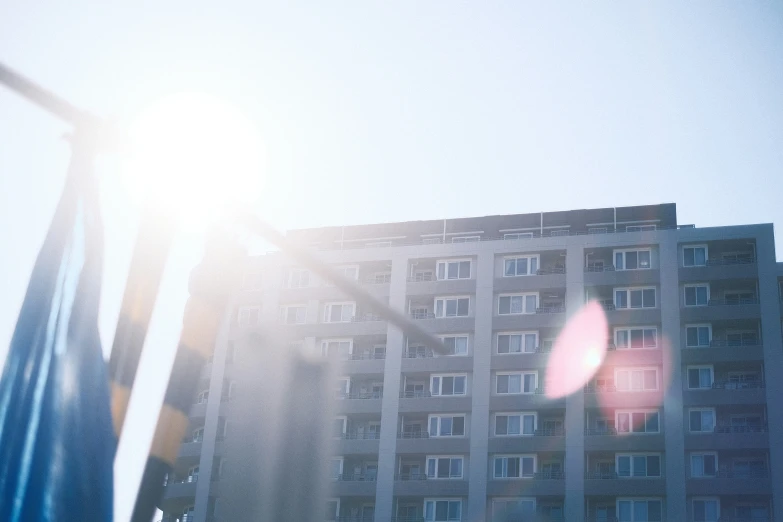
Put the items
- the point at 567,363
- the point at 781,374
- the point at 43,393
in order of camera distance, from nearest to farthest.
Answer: the point at 43,393 < the point at 781,374 < the point at 567,363

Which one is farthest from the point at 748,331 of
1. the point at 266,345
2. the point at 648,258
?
the point at 266,345

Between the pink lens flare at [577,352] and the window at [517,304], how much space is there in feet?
11.6

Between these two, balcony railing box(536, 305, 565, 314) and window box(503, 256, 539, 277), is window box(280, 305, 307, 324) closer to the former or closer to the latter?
window box(503, 256, 539, 277)

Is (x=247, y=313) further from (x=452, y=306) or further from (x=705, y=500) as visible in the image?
(x=705, y=500)

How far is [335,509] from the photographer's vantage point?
7556cm

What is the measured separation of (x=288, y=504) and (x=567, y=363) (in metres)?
72.8

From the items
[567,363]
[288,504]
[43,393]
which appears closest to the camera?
[288,504]

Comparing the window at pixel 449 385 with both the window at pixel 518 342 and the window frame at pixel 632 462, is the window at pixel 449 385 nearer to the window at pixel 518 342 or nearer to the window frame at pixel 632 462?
the window at pixel 518 342

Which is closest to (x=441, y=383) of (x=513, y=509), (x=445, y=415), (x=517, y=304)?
(x=445, y=415)

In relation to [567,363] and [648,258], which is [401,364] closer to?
[567,363]

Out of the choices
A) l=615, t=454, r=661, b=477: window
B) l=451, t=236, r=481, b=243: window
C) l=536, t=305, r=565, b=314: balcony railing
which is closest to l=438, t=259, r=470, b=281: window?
l=451, t=236, r=481, b=243: window

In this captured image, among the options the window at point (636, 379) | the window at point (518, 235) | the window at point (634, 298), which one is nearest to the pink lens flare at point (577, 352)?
the window at point (634, 298)

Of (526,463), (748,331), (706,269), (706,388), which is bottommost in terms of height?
(526,463)

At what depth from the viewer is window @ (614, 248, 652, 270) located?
7575 cm
